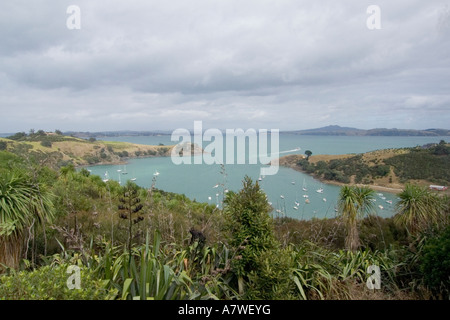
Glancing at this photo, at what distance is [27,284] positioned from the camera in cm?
231

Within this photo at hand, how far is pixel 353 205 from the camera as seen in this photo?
698cm

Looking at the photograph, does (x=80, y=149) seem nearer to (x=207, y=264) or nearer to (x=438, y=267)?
(x=207, y=264)

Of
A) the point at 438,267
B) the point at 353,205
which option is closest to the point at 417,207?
the point at 353,205

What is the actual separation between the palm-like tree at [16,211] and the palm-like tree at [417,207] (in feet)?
23.0

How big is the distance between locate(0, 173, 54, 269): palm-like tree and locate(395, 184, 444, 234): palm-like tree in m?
7.01

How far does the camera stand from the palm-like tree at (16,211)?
12.0ft

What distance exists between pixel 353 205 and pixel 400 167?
2796cm

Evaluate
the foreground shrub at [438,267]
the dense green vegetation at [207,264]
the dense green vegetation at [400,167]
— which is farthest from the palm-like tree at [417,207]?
the dense green vegetation at [400,167]

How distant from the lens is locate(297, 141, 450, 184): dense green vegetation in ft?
82.8

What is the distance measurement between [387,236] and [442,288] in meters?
4.44

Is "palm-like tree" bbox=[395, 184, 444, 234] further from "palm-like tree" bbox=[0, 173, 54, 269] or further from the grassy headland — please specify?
the grassy headland

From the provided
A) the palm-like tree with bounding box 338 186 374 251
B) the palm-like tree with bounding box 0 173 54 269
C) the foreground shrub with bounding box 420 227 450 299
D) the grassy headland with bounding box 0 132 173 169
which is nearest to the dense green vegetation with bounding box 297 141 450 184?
the palm-like tree with bounding box 338 186 374 251

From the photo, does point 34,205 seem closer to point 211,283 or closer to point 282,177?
→ point 211,283
